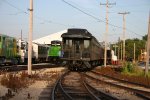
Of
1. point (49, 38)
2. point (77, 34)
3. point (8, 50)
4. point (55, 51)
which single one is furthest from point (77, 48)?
point (49, 38)

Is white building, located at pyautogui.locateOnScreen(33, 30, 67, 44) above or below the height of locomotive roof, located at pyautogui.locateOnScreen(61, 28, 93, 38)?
above

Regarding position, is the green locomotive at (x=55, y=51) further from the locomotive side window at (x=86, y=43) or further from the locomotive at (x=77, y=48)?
the locomotive side window at (x=86, y=43)

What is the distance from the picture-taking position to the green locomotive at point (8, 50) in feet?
111

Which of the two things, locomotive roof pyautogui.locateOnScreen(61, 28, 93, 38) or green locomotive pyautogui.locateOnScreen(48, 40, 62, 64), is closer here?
locomotive roof pyautogui.locateOnScreen(61, 28, 93, 38)

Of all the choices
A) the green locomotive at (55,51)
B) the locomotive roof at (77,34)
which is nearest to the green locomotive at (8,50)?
the locomotive roof at (77,34)

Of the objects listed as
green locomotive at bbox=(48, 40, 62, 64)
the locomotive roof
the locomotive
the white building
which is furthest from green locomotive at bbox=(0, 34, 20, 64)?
the white building

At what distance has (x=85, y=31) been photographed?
103 ft

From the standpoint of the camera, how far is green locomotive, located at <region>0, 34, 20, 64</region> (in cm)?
3369

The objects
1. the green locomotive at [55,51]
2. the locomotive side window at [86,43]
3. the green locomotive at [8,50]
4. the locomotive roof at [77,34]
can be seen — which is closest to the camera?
the locomotive roof at [77,34]

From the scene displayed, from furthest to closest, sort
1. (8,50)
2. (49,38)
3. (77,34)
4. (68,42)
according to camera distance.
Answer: (49,38) < (8,50) < (68,42) < (77,34)

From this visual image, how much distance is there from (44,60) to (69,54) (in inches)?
1248

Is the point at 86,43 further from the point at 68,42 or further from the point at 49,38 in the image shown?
the point at 49,38

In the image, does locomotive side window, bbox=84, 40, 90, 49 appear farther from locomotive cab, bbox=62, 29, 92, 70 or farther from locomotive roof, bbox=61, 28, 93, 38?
locomotive roof, bbox=61, 28, 93, 38

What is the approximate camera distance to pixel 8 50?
35781mm
